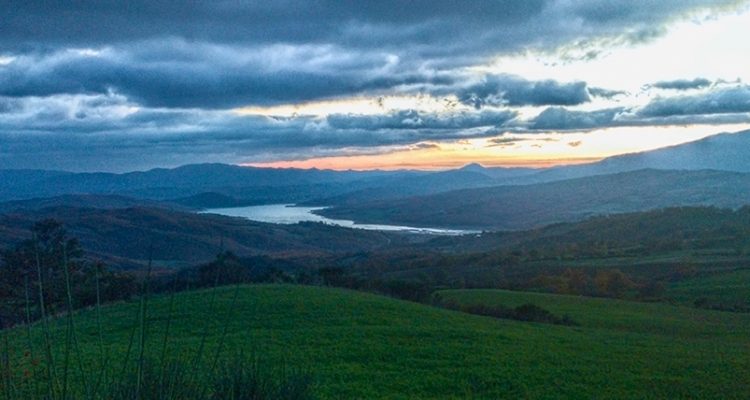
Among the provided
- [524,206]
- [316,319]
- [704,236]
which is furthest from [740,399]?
[524,206]

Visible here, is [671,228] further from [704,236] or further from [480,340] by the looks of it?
[480,340]

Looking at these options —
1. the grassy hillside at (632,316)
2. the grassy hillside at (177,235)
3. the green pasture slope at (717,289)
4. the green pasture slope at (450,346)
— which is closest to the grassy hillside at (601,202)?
the grassy hillside at (177,235)

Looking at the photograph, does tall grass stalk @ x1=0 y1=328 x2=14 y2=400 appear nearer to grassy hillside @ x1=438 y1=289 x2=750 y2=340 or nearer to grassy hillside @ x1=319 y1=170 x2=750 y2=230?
grassy hillside @ x1=438 y1=289 x2=750 y2=340

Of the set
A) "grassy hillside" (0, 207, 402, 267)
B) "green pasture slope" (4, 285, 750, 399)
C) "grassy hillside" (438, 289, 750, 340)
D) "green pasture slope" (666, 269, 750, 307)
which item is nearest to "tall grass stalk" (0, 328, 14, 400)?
"green pasture slope" (4, 285, 750, 399)

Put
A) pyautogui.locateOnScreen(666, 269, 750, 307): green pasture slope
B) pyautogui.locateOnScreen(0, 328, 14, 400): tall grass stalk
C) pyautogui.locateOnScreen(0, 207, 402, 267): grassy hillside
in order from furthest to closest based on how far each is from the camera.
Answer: pyautogui.locateOnScreen(0, 207, 402, 267): grassy hillside
pyautogui.locateOnScreen(666, 269, 750, 307): green pasture slope
pyautogui.locateOnScreen(0, 328, 14, 400): tall grass stalk

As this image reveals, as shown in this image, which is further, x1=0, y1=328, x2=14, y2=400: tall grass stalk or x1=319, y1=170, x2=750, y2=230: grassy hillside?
x1=319, y1=170, x2=750, y2=230: grassy hillside

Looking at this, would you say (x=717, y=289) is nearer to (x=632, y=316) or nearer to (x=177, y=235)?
(x=632, y=316)

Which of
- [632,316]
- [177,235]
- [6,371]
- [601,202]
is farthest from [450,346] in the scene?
[601,202]

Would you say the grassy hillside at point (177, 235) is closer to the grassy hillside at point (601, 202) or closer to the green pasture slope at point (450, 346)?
the grassy hillside at point (601, 202)
